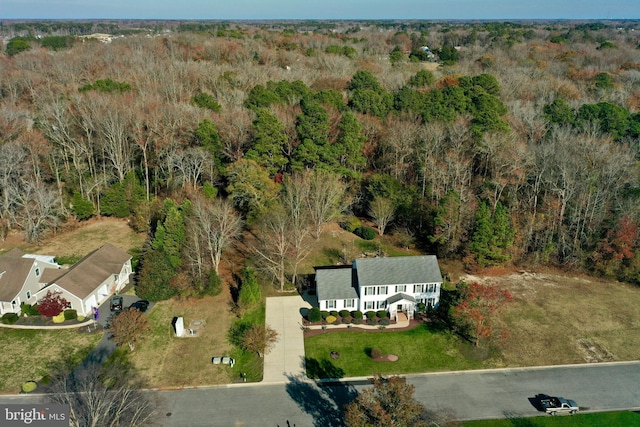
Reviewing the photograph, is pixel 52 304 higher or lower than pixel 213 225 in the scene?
lower

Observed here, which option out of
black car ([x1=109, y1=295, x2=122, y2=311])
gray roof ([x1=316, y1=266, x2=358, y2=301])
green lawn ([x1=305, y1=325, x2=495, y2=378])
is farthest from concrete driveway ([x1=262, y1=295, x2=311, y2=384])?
black car ([x1=109, y1=295, x2=122, y2=311])

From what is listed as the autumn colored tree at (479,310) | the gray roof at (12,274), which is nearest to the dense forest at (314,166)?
the gray roof at (12,274)

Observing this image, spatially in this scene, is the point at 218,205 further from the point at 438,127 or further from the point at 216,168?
the point at 438,127

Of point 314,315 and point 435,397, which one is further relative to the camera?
point 314,315

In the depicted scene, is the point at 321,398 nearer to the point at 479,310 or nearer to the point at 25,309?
the point at 479,310

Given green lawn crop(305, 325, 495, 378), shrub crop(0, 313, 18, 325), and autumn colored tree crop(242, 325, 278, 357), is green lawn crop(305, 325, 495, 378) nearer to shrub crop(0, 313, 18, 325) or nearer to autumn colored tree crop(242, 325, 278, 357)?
autumn colored tree crop(242, 325, 278, 357)

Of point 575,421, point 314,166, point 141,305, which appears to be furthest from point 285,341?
point 314,166
